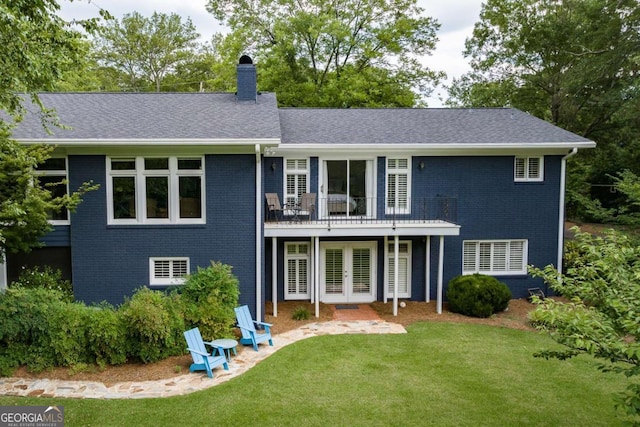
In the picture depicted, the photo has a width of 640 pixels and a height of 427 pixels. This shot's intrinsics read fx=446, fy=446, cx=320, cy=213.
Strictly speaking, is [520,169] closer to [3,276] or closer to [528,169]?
[528,169]

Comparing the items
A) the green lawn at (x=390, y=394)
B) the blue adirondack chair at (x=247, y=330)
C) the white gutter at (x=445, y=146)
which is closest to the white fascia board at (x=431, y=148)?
the white gutter at (x=445, y=146)

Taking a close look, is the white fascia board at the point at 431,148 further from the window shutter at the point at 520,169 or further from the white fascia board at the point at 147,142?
the white fascia board at the point at 147,142

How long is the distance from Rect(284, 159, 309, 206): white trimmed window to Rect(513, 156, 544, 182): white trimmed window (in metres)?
6.35

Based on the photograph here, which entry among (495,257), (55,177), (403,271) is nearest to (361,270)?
(403,271)

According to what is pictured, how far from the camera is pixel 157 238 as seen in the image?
1091 centimetres

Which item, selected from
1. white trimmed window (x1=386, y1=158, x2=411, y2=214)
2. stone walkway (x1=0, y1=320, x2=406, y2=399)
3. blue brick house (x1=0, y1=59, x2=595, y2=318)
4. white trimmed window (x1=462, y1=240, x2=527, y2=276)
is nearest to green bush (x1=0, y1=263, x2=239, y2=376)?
stone walkway (x1=0, y1=320, x2=406, y2=399)

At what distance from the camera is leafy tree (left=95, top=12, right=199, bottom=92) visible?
29.9 m

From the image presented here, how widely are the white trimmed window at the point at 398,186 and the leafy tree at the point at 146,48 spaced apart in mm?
22087

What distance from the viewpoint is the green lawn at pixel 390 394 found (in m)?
6.48

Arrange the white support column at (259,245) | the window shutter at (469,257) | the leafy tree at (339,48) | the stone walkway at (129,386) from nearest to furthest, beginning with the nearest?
the stone walkway at (129,386) < the white support column at (259,245) < the window shutter at (469,257) < the leafy tree at (339,48)

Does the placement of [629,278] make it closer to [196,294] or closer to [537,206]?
[196,294]

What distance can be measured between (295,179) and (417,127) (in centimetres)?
440

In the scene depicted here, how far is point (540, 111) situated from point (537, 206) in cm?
1496

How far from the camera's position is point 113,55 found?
29453 millimetres
